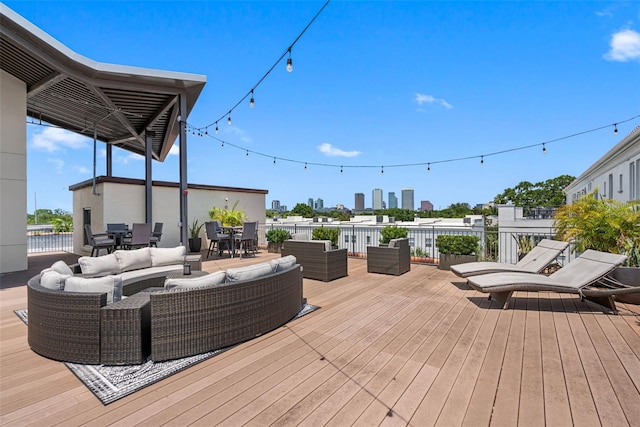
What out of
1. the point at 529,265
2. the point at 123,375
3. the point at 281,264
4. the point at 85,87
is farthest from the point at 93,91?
the point at 529,265

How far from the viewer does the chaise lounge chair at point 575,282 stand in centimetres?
370

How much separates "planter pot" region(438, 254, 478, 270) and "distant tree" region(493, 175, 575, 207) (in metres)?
38.3

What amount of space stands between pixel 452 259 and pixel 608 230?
8.04ft

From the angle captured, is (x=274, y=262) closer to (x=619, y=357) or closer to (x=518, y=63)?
(x=619, y=357)

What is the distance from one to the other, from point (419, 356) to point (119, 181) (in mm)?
9570

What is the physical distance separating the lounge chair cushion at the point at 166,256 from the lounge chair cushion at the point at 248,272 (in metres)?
2.30

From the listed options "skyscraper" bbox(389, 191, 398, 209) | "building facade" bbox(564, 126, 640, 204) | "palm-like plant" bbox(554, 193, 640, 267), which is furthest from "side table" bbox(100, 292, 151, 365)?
"skyscraper" bbox(389, 191, 398, 209)

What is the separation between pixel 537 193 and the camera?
38469mm

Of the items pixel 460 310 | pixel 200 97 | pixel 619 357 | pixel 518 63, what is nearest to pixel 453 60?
pixel 518 63

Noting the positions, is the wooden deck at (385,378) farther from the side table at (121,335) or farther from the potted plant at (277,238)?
the potted plant at (277,238)

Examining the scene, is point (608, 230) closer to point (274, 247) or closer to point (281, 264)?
point (281, 264)

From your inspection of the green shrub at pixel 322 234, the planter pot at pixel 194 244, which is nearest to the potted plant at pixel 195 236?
the planter pot at pixel 194 244

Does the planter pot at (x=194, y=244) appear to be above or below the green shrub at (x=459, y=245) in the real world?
below

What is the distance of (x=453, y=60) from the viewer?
924 cm
